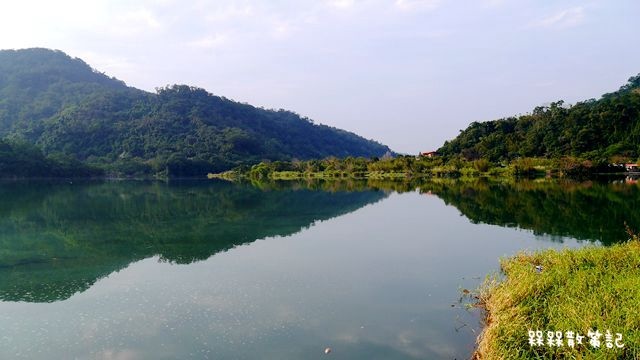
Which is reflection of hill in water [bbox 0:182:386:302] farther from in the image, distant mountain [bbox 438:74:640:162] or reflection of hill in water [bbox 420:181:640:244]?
distant mountain [bbox 438:74:640:162]

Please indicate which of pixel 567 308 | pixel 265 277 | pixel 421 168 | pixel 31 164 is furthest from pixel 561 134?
pixel 31 164

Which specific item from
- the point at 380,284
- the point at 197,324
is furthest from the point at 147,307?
the point at 380,284

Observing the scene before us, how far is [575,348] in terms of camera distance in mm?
5801

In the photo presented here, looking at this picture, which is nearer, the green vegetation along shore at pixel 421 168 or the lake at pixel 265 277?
the lake at pixel 265 277

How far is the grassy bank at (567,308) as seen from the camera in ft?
19.2

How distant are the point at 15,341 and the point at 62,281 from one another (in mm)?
4376

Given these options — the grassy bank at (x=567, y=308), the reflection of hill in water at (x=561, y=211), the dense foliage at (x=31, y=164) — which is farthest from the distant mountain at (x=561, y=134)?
the dense foliage at (x=31, y=164)

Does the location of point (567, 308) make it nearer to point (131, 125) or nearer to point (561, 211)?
point (561, 211)

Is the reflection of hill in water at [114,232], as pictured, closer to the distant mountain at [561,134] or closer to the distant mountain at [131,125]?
the distant mountain at [561,134]

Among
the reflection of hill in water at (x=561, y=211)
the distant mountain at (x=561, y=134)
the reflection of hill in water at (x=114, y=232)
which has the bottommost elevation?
the reflection of hill in water at (x=114, y=232)

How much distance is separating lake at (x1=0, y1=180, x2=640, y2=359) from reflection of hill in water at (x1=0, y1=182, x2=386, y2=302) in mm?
88

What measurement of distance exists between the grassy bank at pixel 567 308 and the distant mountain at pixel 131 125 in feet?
301

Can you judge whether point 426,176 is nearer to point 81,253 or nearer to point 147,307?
point 81,253

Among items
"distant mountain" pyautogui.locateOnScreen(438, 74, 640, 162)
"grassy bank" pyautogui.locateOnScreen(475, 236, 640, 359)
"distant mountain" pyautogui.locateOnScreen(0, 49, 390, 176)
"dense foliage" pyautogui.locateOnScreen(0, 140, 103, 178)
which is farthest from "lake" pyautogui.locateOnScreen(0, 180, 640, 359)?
"distant mountain" pyautogui.locateOnScreen(0, 49, 390, 176)
